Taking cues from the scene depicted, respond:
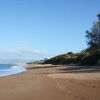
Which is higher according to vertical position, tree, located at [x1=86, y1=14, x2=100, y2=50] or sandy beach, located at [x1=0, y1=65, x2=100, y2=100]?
tree, located at [x1=86, y1=14, x2=100, y2=50]

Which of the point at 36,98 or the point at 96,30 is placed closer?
the point at 36,98

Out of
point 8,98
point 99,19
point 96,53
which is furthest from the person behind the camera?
point 96,53

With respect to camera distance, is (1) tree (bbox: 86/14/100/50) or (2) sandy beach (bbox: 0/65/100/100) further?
(1) tree (bbox: 86/14/100/50)

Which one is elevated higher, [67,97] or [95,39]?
[95,39]

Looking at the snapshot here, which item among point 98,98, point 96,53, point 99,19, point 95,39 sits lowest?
point 98,98

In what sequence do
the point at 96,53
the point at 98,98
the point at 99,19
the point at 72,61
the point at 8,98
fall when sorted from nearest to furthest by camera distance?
the point at 98,98
the point at 8,98
the point at 99,19
the point at 96,53
the point at 72,61

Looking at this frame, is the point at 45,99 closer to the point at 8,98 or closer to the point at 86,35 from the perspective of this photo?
the point at 8,98

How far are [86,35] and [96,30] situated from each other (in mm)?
2392

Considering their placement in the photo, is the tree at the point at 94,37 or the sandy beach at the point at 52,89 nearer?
the sandy beach at the point at 52,89

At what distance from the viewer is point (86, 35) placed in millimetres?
35031

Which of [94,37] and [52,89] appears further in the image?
[94,37]

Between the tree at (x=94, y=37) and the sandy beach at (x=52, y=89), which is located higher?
the tree at (x=94, y=37)

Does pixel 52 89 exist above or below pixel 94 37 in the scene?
below

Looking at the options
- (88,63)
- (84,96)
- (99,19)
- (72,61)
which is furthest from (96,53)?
(84,96)
